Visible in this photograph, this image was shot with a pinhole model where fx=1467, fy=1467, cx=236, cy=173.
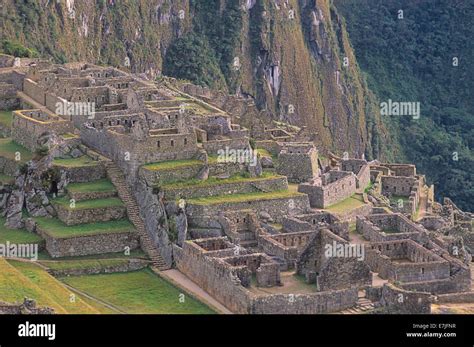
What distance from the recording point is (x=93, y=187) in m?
65.8

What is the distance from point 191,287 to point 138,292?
6.99ft

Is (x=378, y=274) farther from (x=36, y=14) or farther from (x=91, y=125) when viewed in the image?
(x=36, y=14)

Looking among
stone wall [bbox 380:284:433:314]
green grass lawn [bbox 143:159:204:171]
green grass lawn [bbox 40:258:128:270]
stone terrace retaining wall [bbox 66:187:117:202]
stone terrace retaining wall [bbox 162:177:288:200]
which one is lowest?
stone wall [bbox 380:284:433:314]

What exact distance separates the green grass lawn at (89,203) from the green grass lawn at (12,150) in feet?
14.6

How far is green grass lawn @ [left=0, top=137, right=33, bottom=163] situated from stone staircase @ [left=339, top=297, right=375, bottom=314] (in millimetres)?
21133

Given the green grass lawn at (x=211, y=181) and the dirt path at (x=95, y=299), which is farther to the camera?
the green grass lawn at (x=211, y=181)

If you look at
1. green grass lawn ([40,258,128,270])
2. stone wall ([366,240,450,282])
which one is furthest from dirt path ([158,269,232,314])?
stone wall ([366,240,450,282])

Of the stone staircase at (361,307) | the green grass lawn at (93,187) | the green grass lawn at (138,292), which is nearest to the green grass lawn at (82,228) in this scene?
the green grass lawn at (93,187)

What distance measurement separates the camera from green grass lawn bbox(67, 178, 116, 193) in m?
65.3

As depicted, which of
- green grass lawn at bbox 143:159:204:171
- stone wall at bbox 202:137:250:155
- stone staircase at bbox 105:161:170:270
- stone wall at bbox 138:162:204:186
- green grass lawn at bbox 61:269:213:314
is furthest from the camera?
stone wall at bbox 202:137:250:155

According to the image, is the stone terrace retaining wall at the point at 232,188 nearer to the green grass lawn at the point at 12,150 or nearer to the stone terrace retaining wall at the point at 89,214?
the stone terrace retaining wall at the point at 89,214

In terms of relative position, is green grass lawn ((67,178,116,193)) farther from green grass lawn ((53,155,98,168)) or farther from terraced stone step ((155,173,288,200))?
terraced stone step ((155,173,288,200))

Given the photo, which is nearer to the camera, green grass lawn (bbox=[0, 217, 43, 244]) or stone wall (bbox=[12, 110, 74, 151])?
green grass lawn (bbox=[0, 217, 43, 244])

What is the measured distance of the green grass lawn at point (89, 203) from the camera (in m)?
64.1
